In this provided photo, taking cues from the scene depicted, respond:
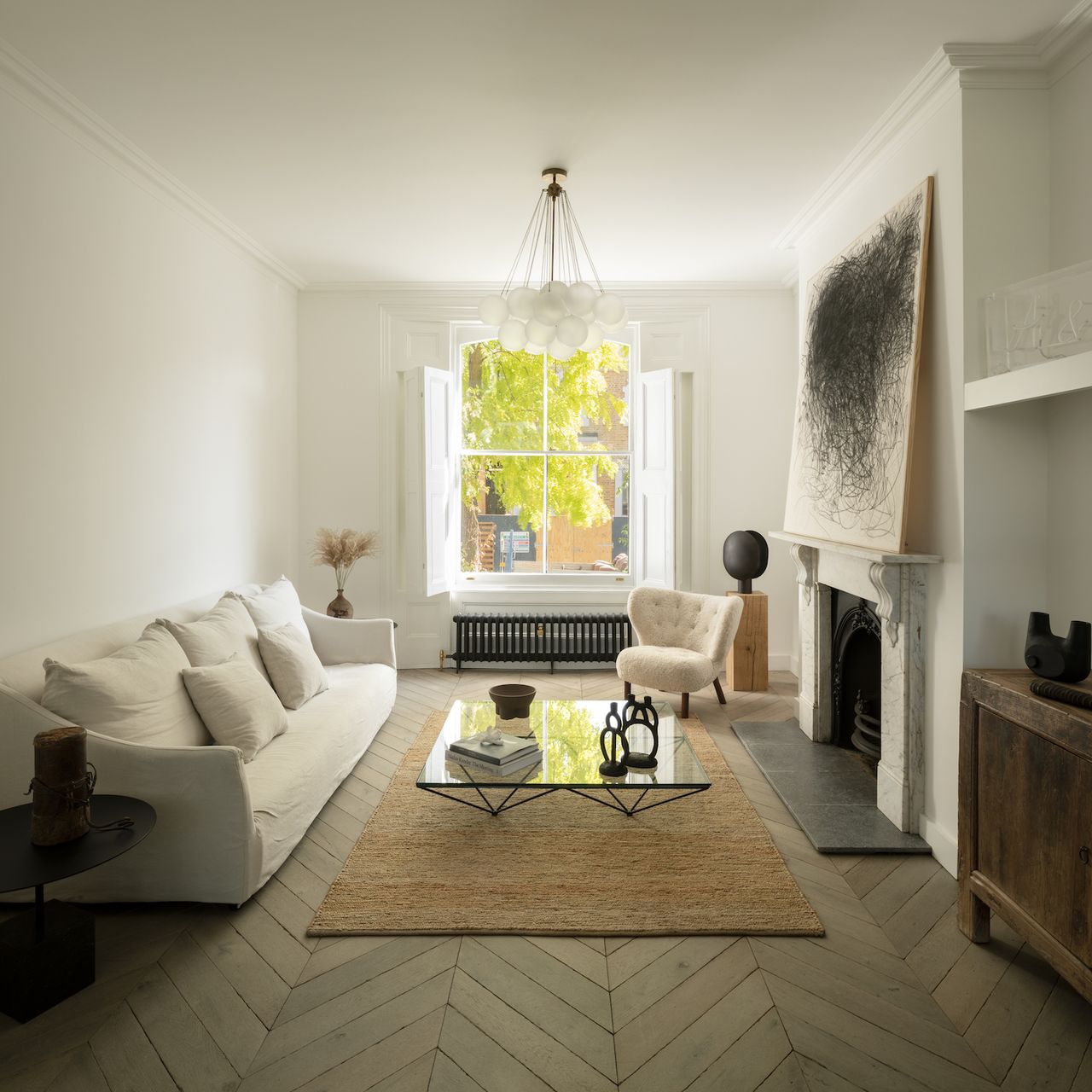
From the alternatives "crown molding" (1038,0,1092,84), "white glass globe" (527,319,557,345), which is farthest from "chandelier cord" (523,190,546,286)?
"crown molding" (1038,0,1092,84)

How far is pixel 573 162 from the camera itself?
359 cm

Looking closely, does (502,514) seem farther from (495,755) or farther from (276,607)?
(495,755)

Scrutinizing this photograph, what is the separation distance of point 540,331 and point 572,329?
5.9 inches

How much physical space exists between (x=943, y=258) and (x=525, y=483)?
3693 mm

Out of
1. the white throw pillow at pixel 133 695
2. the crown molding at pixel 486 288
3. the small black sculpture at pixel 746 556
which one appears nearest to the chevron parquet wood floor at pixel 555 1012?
the white throw pillow at pixel 133 695

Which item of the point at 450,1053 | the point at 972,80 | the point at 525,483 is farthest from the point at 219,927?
the point at 525,483

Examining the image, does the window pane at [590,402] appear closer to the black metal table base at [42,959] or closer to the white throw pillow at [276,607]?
the white throw pillow at [276,607]

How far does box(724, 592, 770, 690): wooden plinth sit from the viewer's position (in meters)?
5.23

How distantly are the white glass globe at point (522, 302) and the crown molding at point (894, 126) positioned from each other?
156 cm

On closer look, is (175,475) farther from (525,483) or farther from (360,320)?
(525,483)

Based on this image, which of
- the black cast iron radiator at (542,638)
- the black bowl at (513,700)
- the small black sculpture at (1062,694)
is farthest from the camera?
the black cast iron radiator at (542,638)

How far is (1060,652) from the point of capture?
2170 millimetres

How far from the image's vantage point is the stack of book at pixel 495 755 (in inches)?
119

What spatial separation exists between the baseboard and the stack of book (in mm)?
1506
